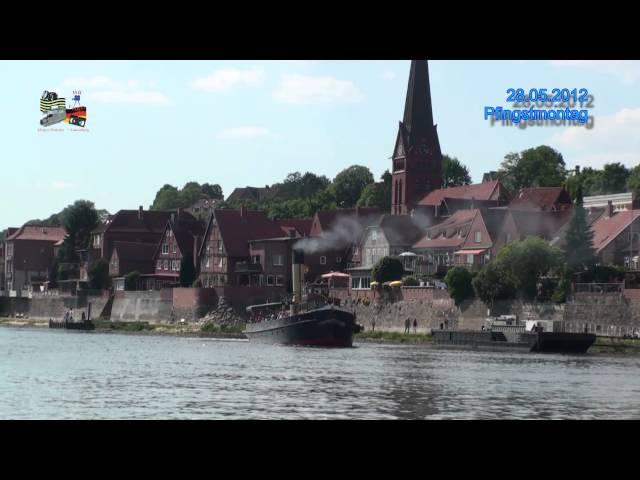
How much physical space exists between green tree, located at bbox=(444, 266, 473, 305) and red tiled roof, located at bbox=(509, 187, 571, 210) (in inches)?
932

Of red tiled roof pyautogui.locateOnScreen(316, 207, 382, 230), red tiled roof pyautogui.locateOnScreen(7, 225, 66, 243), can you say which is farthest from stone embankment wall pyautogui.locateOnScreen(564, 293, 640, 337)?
red tiled roof pyautogui.locateOnScreen(7, 225, 66, 243)

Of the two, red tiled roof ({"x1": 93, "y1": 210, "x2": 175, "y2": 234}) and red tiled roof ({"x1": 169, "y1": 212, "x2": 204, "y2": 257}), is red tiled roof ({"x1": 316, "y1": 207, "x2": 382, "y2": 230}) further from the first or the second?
red tiled roof ({"x1": 93, "y1": 210, "x2": 175, "y2": 234})

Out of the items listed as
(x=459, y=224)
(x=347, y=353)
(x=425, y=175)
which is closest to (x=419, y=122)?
(x=425, y=175)

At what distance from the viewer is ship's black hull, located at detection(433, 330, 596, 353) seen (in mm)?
65062

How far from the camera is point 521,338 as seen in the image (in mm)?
68562

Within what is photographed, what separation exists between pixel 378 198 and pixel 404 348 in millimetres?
85088

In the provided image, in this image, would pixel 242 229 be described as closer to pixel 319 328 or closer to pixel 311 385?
pixel 319 328

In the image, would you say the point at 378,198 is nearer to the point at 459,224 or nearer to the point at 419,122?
the point at 419,122

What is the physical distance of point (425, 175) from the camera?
131625 mm

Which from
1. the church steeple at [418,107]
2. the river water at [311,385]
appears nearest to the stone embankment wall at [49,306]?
the church steeple at [418,107]

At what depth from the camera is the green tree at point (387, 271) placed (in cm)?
9425

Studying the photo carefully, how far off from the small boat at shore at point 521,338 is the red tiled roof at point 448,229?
84.2 ft

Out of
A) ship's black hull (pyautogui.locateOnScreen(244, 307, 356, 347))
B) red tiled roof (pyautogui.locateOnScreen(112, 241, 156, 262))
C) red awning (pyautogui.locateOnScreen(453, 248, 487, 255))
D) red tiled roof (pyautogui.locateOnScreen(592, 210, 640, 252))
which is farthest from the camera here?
red tiled roof (pyautogui.locateOnScreen(112, 241, 156, 262))
